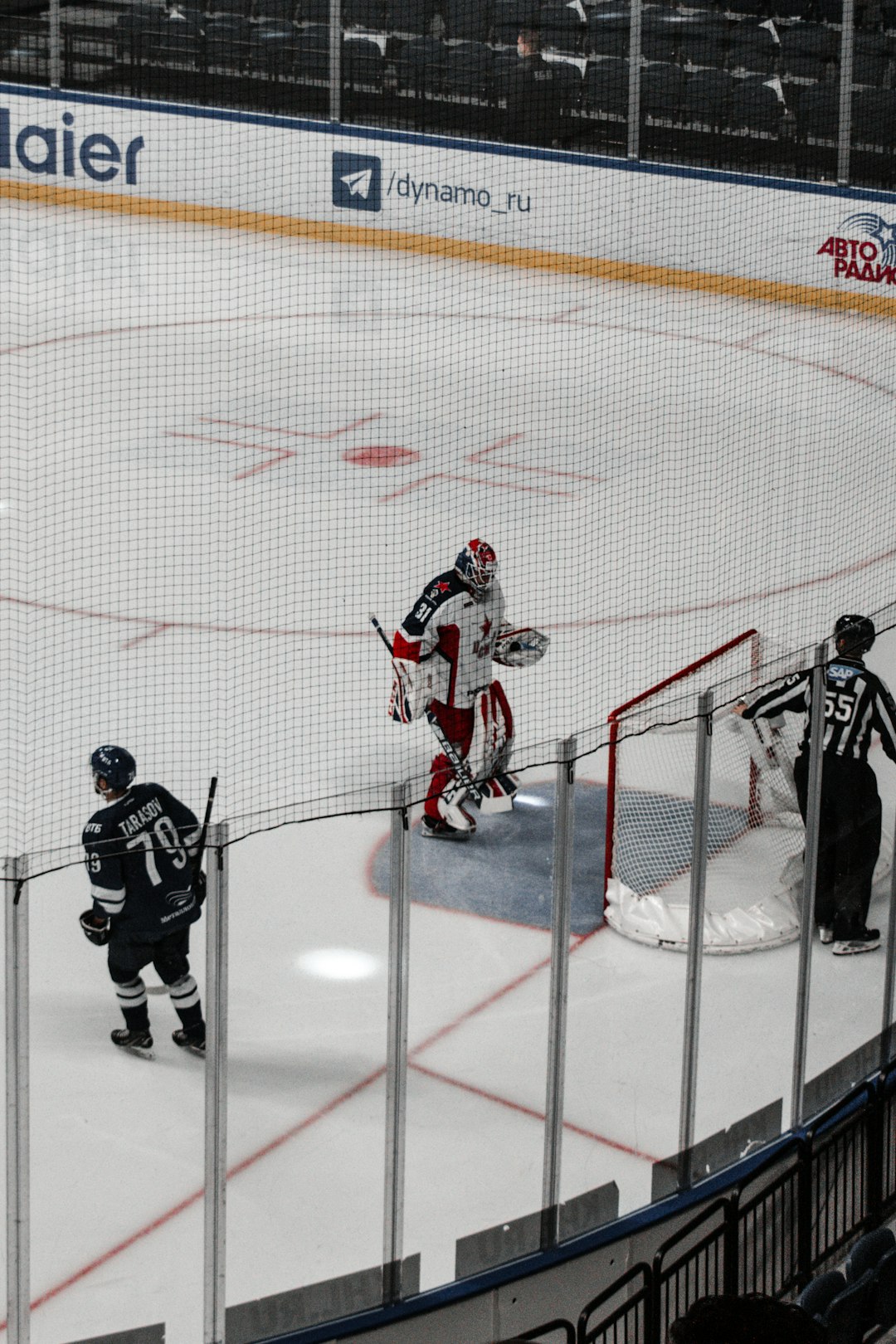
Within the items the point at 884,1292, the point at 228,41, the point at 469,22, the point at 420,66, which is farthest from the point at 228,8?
the point at 884,1292

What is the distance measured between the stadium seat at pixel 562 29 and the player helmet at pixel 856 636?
9.25m

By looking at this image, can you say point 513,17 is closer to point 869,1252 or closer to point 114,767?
point 114,767

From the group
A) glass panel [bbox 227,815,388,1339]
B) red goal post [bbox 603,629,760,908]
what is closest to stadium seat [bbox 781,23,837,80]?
red goal post [bbox 603,629,760,908]

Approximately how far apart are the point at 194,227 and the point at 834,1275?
10.8m

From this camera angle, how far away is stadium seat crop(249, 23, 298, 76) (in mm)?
12664

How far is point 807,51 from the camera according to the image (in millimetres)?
12656

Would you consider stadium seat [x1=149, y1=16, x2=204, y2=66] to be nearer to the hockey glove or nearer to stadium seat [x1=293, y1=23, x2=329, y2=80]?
stadium seat [x1=293, y1=23, x2=329, y2=80]

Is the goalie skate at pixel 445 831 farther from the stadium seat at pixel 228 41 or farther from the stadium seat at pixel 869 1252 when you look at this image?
the stadium seat at pixel 228 41

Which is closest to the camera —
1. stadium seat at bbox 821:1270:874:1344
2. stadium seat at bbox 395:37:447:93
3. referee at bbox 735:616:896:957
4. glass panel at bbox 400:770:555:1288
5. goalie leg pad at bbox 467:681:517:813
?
stadium seat at bbox 821:1270:874:1344

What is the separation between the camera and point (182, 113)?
500 inches

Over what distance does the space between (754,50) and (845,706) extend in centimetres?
967

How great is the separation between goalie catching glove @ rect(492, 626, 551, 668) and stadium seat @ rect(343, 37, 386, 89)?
792cm

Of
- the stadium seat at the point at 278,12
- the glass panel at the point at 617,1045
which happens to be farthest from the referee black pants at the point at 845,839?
the stadium seat at the point at 278,12

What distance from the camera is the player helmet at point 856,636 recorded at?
4281 millimetres
